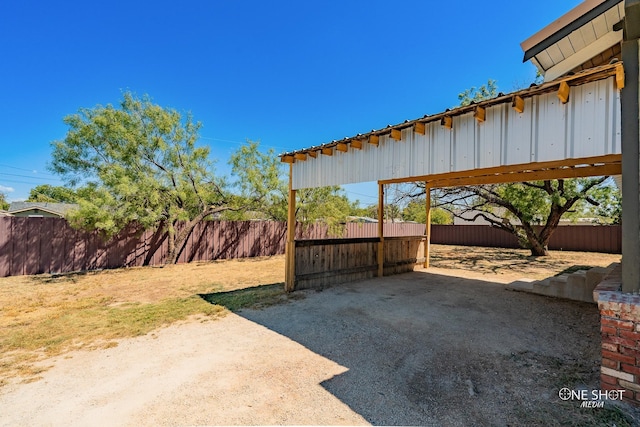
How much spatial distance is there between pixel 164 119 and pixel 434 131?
27.4 ft

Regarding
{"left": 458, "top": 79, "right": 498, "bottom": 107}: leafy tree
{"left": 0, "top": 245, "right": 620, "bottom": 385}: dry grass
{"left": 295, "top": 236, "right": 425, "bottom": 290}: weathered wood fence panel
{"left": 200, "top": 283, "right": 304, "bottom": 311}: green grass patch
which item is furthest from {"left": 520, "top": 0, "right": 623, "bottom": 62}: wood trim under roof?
{"left": 458, "top": 79, "right": 498, "bottom": 107}: leafy tree

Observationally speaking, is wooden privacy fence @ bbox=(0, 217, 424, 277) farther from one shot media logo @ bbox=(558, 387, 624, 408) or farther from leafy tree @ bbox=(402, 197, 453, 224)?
leafy tree @ bbox=(402, 197, 453, 224)

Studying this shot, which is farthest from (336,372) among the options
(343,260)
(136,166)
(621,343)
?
(136,166)

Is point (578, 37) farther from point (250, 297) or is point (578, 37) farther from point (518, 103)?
point (250, 297)

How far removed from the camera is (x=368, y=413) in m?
2.19

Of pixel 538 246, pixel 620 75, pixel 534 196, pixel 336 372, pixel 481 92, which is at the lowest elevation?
pixel 336 372

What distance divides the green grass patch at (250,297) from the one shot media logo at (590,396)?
4084 millimetres

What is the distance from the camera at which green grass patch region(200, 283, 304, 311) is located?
530cm

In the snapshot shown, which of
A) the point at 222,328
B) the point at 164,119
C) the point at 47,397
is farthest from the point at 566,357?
the point at 164,119

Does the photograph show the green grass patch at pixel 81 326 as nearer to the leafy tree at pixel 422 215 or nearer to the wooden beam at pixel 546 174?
the wooden beam at pixel 546 174

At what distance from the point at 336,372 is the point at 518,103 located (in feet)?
12.2

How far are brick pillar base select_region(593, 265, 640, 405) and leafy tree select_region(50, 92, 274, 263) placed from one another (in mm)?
9509

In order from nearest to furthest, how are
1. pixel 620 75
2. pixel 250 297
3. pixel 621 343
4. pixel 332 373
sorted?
pixel 621 343, pixel 620 75, pixel 332 373, pixel 250 297

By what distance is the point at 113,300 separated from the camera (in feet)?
18.6
